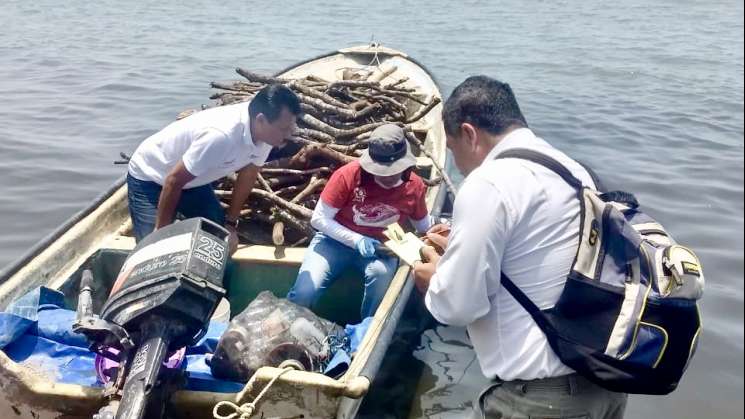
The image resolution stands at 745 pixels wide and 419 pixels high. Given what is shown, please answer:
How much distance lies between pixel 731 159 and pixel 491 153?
9.86 m

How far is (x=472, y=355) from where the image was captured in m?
5.94

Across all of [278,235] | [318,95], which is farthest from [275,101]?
[318,95]

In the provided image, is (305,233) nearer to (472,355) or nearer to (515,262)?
(472,355)

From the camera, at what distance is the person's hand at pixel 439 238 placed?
3.40 meters

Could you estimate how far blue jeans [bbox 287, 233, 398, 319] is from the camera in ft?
16.1

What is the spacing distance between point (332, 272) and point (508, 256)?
2.57 m

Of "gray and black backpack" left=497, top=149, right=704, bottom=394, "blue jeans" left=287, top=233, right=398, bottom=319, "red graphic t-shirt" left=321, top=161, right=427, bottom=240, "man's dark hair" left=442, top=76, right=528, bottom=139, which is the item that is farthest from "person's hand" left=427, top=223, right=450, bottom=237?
"red graphic t-shirt" left=321, top=161, right=427, bottom=240

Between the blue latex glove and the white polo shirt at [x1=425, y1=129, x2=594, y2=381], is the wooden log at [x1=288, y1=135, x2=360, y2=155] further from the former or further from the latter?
the white polo shirt at [x1=425, y1=129, x2=594, y2=381]

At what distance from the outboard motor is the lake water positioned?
6.88 ft

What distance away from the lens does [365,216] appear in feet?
16.9

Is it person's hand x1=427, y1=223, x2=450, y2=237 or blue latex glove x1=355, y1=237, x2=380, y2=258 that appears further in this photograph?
blue latex glove x1=355, y1=237, x2=380, y2=258

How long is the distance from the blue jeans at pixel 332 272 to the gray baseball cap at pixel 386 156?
64 centimetres

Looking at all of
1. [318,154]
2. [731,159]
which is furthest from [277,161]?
[731,159]

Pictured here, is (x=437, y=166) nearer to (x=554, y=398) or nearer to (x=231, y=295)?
(x=231, y=295)
